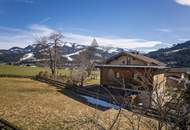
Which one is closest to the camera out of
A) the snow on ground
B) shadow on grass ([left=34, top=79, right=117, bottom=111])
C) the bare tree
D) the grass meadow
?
the grass meadow

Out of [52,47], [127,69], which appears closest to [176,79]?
[127,69]

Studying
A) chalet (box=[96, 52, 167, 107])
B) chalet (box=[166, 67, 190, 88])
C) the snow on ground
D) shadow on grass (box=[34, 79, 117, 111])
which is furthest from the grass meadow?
chalet (box=[96, 52, 167, 107])

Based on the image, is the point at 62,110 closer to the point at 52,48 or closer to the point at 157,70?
the point at 157,70

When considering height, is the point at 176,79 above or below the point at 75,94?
above

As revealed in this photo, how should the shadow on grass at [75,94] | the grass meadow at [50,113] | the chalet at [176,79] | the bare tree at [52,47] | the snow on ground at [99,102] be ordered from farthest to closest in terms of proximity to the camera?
the bare tree at [52,47] < the snow on ground at [99,102] < the shadow on grass at [75,94] < the grass meadow at [50,113] < the chalet at [176,79]

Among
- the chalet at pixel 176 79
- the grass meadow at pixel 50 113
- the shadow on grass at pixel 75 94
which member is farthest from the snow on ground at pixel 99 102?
the chalet at pixel 176 79

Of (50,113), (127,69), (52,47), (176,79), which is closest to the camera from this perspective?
(176,79)

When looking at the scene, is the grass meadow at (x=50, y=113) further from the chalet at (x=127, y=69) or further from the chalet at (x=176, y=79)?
the chalet at (x=127, y=69)

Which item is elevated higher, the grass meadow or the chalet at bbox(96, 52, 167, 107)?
the chalet at bbox(96, 52, 167, 107)

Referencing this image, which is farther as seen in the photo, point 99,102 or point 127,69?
point 127,69

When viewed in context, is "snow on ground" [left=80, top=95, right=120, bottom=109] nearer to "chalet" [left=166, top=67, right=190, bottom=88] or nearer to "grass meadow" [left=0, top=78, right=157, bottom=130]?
"grass meadow" [left=0, top=78, right=157, bottom=130]

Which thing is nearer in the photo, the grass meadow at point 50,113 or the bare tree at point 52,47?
the grass meadow at point 50,113

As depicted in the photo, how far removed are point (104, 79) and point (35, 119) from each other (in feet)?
66.1

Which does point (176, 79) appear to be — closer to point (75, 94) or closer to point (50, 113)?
point (50, 113)
